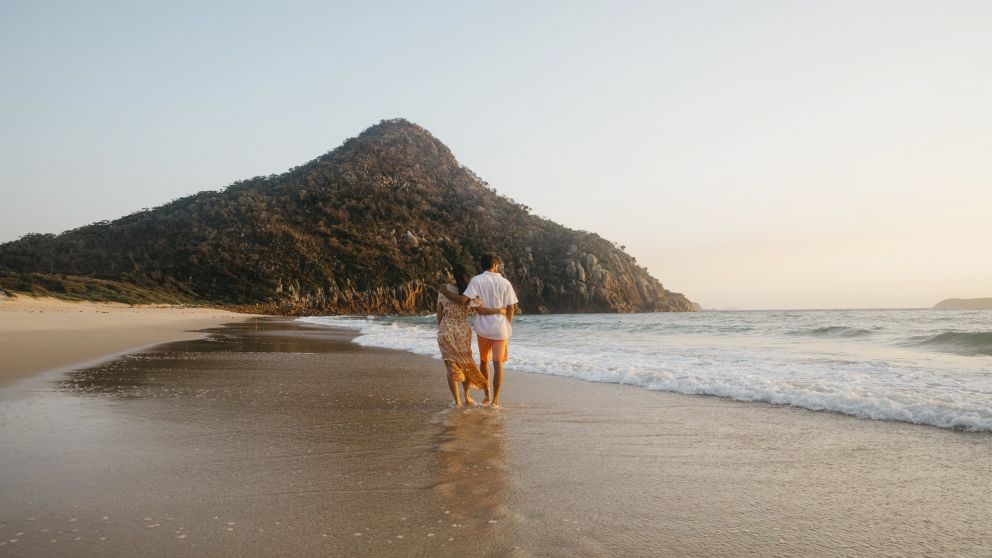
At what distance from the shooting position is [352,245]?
76.2 metres

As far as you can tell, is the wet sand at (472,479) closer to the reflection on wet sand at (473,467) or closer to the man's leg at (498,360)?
the reflection on wet sand at (473,467)

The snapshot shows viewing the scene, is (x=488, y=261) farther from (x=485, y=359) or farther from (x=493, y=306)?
(x=485, y=359)

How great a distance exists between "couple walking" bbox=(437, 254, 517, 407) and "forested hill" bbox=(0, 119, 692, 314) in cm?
5780

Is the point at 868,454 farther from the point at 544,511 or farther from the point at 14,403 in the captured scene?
the point at 14,403

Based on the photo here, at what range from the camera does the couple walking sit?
7.23 meters

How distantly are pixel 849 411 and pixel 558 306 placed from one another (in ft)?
264

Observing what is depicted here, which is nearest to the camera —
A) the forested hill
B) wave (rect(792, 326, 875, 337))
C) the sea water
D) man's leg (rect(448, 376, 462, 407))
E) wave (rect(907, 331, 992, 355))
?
the sea water

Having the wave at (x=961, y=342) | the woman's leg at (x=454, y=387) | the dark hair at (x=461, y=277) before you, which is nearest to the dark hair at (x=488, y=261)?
the dark hair at (x=461, y=277)

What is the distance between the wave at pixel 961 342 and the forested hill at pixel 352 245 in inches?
2166

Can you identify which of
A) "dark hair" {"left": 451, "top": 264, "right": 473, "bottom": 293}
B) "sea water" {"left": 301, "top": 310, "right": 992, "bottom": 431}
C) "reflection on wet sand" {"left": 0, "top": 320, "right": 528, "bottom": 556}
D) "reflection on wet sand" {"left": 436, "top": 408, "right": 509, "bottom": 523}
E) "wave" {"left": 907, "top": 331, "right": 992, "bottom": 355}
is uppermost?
"dark hair" {"left": 451, "top": 264, "right": 473, "bottom": 293}

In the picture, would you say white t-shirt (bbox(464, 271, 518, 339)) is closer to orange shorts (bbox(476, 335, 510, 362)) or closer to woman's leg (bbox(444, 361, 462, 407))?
orange shorts (bbox(476, 335, 510, 362))

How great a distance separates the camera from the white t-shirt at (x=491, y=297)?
7.20 metres

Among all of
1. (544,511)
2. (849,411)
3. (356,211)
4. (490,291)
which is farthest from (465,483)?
(356,211)

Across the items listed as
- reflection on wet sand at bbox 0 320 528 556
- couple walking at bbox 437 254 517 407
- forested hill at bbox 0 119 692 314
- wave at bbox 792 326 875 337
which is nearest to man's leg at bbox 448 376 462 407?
couple walking at bbox 437 254 517 407
